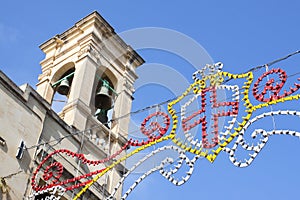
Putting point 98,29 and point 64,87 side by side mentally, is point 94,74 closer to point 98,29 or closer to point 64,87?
point 64,87

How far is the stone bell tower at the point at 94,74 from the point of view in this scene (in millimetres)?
17062

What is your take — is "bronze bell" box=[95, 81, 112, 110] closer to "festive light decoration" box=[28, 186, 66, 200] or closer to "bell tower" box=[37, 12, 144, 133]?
"bell tower" box=[37, 12, 144, 133]

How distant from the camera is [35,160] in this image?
13.5 metres

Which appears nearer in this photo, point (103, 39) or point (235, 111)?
point (235, 111)

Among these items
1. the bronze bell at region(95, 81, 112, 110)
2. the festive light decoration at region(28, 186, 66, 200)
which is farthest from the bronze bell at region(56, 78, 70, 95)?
the festive light decoration at region(28, 186, 66, 200)

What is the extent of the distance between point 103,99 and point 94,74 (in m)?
0.77

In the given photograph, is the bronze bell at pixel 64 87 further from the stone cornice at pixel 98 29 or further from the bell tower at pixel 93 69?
the stone cornice at pixel 98 29

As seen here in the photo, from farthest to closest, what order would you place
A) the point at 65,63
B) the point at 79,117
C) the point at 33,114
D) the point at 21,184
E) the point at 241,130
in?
the point at 65,63
the point at 79,117
the point at 33,114
the point at 21,184
the point at 241,130

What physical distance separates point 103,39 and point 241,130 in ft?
31.4

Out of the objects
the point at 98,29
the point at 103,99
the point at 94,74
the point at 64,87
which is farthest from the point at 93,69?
the point at 98,29

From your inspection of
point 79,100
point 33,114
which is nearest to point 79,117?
point 79,100

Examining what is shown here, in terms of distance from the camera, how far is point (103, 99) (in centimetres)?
1806

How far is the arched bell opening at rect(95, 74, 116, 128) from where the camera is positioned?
1795 cm

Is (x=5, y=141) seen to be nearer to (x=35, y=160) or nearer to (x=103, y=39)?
(x=35, y=160)
